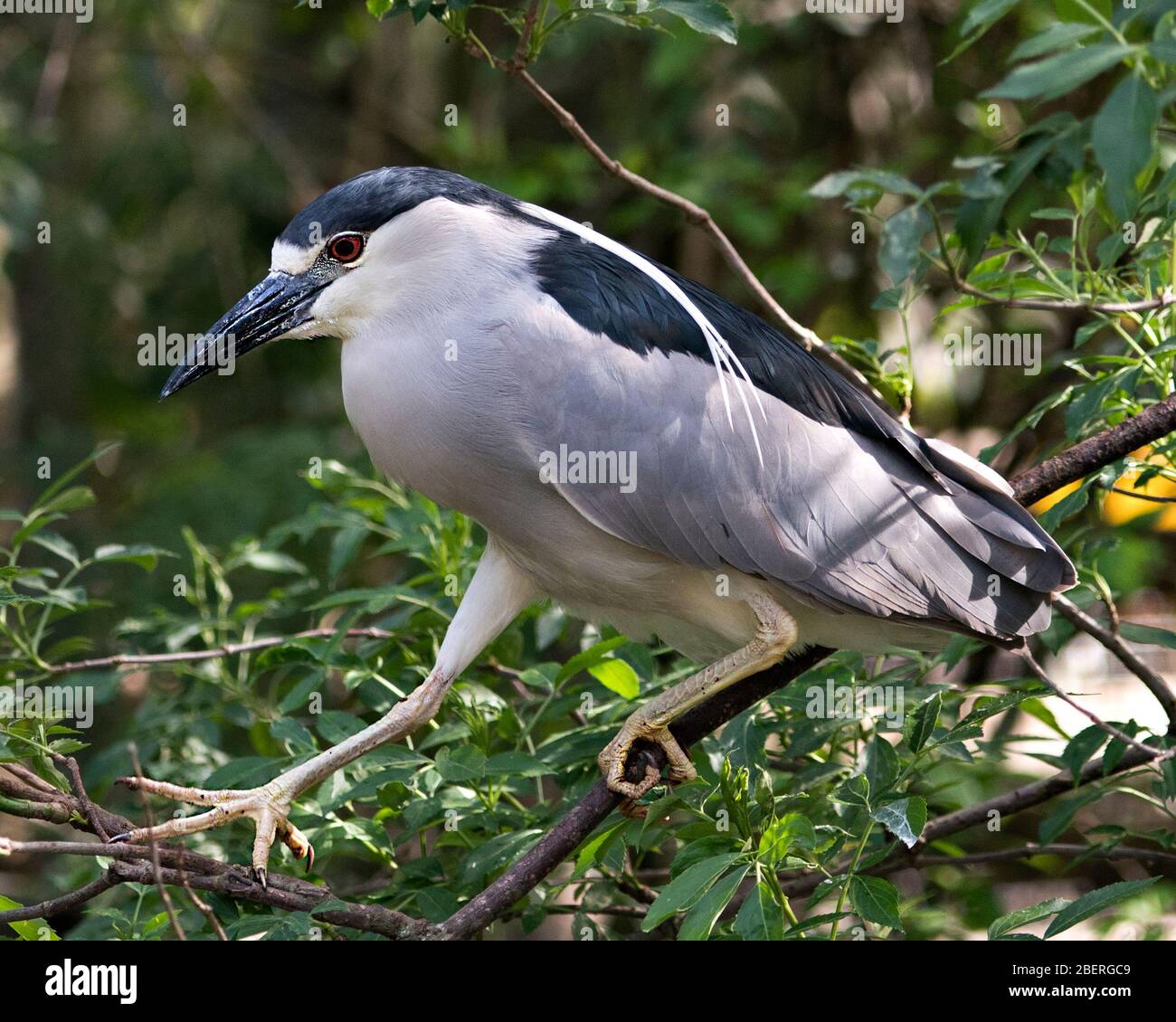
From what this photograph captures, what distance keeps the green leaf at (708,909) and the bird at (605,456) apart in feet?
1.65

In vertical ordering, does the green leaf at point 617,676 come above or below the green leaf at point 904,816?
above

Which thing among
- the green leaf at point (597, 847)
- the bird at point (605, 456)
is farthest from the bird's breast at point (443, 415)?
the green leaf at point (597, 847)

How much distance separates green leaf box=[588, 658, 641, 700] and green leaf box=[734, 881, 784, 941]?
2.15ft

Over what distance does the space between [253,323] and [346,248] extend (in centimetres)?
22

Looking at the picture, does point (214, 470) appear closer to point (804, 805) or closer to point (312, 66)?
point (312, 66)

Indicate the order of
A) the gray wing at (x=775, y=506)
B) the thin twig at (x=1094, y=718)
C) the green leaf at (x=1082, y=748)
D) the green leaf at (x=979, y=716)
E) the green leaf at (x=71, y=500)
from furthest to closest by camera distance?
the green leaf at (x=71, y=500), the gray wing at (x=775, y=506), the green leaf at (x=1082, y=748), the thin twig at (x=1094, y=718), the green leaf at (x=979, y=716)

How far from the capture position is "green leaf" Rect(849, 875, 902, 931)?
173 cm

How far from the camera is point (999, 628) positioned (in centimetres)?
238

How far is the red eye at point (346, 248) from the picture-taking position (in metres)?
2.39

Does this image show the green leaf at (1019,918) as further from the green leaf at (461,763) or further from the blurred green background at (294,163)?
the blurred green background at (294,163)

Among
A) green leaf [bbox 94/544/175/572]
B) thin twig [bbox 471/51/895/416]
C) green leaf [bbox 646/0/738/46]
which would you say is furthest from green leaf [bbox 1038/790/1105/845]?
green leaf [bbox 94/544/175/572]

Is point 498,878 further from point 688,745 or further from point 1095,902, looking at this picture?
point 1095,902

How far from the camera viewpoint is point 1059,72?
1.43m
